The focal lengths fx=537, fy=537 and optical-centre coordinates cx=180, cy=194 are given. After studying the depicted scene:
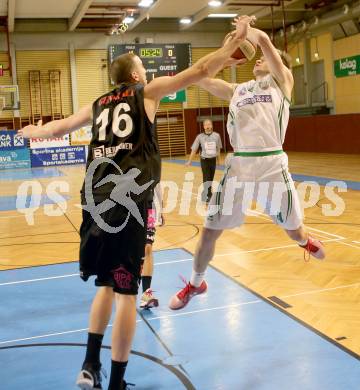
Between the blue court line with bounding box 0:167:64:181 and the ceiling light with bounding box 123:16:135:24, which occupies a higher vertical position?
the ceiling light with bounding box 123:16:135:24

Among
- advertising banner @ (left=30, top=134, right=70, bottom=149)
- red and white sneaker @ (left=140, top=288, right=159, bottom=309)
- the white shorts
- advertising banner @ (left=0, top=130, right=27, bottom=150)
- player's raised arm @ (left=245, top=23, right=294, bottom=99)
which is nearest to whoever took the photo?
player's raised arm @ (left=245, top=23, right=294, bottom=99)

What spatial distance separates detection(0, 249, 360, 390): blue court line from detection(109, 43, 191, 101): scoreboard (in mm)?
20674

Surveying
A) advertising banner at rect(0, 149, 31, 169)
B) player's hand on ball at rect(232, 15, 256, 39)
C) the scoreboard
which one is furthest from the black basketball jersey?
the scoreboard

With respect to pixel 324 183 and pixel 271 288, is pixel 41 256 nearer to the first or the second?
pixel 271 288

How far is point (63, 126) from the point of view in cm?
341

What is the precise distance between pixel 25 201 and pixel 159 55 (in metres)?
14.0

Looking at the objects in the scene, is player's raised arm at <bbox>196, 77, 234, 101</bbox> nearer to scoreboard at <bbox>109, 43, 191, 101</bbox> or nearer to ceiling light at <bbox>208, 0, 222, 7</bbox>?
ceiling light at <bbox>208, 0, 222, 7</bbox>

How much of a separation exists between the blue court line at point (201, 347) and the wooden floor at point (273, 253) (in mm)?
308

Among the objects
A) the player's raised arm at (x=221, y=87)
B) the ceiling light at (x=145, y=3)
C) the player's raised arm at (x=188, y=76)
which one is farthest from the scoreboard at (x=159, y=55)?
the player's raised arm at (x=188, y=76)

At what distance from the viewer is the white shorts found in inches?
163

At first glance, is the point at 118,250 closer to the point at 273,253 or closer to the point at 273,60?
the point at 273,60

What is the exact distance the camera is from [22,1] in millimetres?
21500

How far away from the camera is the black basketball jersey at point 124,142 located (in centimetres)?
304

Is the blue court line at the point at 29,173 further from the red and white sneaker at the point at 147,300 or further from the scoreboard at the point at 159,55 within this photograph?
the red and white sneaker at the point at 147,300
